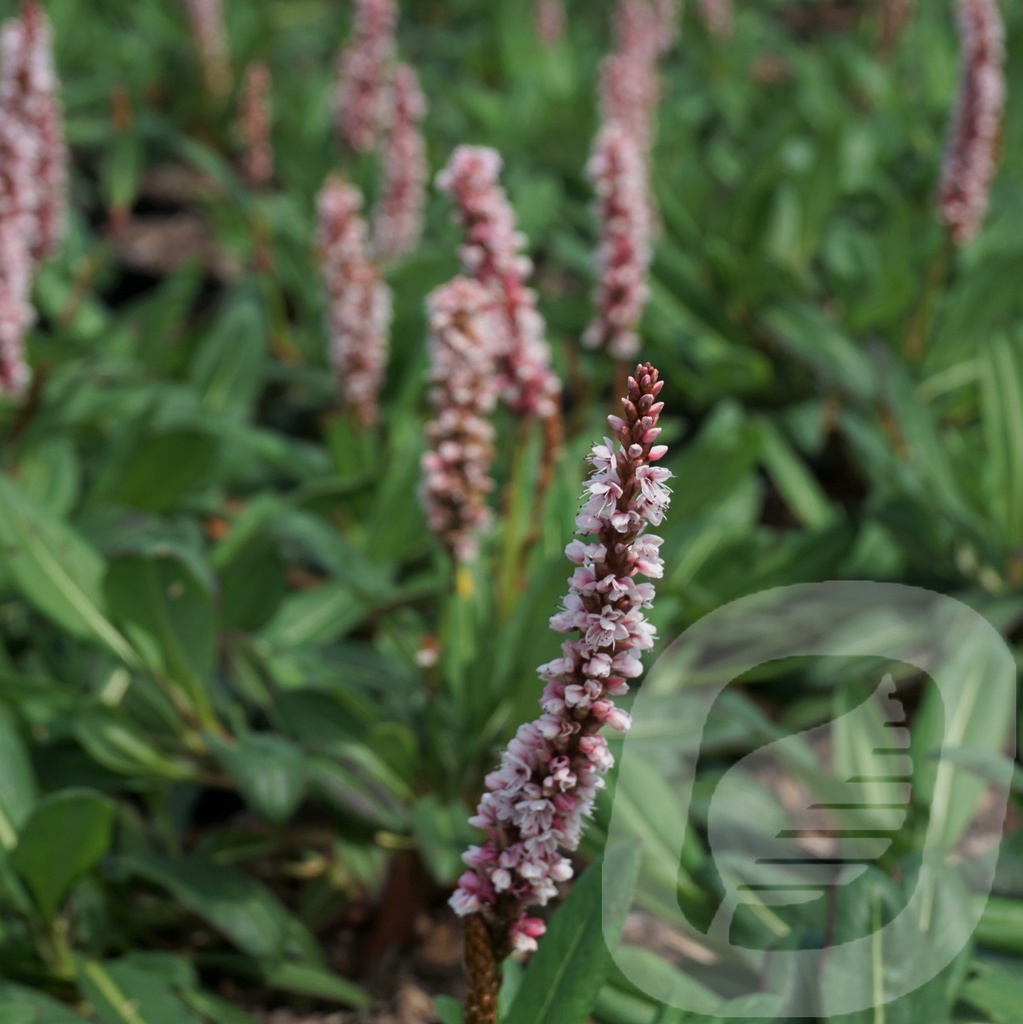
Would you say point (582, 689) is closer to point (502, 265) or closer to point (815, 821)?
point (502, 265)

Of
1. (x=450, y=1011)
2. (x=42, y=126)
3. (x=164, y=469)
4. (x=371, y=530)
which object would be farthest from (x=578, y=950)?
(x=42, y=126)

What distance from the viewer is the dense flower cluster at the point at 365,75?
187 inches

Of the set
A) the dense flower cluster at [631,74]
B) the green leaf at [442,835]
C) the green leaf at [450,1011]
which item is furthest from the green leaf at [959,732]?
the dense flower cluster at [631,74]

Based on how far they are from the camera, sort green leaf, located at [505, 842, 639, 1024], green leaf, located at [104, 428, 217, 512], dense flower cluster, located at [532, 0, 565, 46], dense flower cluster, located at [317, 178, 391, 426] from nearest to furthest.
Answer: green leaf, located at [505, 842, 639, 1024], dense flower cluster, located at [317, 178, 391, 426], green leaf, located at [104, 428, 217, 512], dense flower cluster, located at [532, 0, 565, 46]

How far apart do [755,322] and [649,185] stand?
2.92 feet

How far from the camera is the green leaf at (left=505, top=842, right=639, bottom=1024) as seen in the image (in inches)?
79.2

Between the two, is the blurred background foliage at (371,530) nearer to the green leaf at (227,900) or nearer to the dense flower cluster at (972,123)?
the green leaf at (227,900)

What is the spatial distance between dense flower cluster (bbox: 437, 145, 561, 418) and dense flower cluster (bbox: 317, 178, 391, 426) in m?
0.84

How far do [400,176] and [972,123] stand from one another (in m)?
1.87

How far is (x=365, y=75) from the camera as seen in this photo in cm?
496

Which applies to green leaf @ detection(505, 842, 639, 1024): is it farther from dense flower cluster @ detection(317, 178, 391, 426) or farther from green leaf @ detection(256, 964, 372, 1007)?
dense flower cluster @ detection(317, 178, 391, 426)

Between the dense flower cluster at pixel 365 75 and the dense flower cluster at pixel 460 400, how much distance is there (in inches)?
91.5

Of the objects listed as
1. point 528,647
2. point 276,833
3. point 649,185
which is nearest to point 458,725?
point 528,647

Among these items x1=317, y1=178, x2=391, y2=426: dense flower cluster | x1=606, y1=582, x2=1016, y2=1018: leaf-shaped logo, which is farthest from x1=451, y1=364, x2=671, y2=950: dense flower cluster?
x1=317, y1=178, x2=391, y2=426: dense flower cluster
